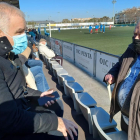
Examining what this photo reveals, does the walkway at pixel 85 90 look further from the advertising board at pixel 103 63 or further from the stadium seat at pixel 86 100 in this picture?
the advertising board at pixel 103 63

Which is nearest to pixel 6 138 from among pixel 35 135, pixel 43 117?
pixel 35 135

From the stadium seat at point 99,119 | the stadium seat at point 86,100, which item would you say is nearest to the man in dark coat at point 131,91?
the stadium seat at point 99,119

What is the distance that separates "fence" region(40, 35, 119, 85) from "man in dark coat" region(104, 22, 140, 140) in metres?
2.36

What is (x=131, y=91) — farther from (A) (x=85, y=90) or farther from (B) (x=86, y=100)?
(A) (x=85, y=90)

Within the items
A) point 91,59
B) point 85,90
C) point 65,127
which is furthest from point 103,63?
point 65,127

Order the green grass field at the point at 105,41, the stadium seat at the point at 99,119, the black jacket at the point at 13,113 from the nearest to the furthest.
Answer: the black jacket at the point at 13,113, the stadium seat at the point at 99,119, the green grass field at the point at 105,41

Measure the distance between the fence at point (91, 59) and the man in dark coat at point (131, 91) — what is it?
2365 mm

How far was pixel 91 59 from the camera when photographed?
19.1 feet

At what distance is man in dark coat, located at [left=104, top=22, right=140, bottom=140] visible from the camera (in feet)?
4.68

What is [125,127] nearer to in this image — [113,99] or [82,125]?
[113,99]

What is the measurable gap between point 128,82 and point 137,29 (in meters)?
0.64

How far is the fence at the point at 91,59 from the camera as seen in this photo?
4.65 m

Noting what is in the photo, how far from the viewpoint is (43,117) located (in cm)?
111

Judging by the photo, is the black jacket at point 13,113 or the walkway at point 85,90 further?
the walkway at point 85,90
